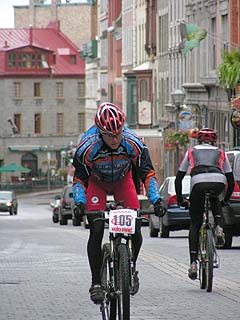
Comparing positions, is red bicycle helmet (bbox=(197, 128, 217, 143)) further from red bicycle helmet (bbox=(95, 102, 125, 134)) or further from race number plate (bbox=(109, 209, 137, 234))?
race number plate (bbox=(109, 209, 137, 234))

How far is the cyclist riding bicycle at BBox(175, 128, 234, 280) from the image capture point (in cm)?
1452

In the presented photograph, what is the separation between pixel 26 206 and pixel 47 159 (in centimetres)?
2646

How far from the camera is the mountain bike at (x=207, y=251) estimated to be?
1393cm

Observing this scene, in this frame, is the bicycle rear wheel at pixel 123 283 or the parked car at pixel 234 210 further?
the parked car at pixel 234 210

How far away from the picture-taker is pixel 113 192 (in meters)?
11.1

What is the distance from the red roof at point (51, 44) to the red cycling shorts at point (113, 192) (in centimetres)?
11549

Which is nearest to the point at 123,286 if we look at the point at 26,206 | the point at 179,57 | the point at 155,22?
the point at 179,57

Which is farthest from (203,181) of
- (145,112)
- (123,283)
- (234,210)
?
(145,112)

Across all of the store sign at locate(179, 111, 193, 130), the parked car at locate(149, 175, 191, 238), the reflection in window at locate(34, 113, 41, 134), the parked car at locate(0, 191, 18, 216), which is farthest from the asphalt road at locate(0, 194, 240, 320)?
the reflection in window at locate(34, 113, 41, 134)

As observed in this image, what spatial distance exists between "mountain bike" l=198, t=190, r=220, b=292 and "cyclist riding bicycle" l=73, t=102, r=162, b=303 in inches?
118

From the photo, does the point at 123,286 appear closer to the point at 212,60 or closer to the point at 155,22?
the point at 212,60

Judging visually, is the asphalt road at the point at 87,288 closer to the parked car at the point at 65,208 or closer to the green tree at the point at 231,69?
the green tree at the point at 231,69

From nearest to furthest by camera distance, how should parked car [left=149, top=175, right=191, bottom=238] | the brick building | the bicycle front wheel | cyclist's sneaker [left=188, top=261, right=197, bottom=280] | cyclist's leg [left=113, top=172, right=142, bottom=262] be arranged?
cyclist's leg [left=113, top=172, right=142, bottom=262] < the bicycle front wheel < cyclist's sneaker [left=188, top=261, right=197, bottom=280] < parked car [left=149, top=175, right=191, bottom=238] < the brick building

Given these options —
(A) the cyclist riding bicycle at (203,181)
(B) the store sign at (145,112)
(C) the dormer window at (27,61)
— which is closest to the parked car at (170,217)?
(A) the cyclist riding bicycle at (203,181)
